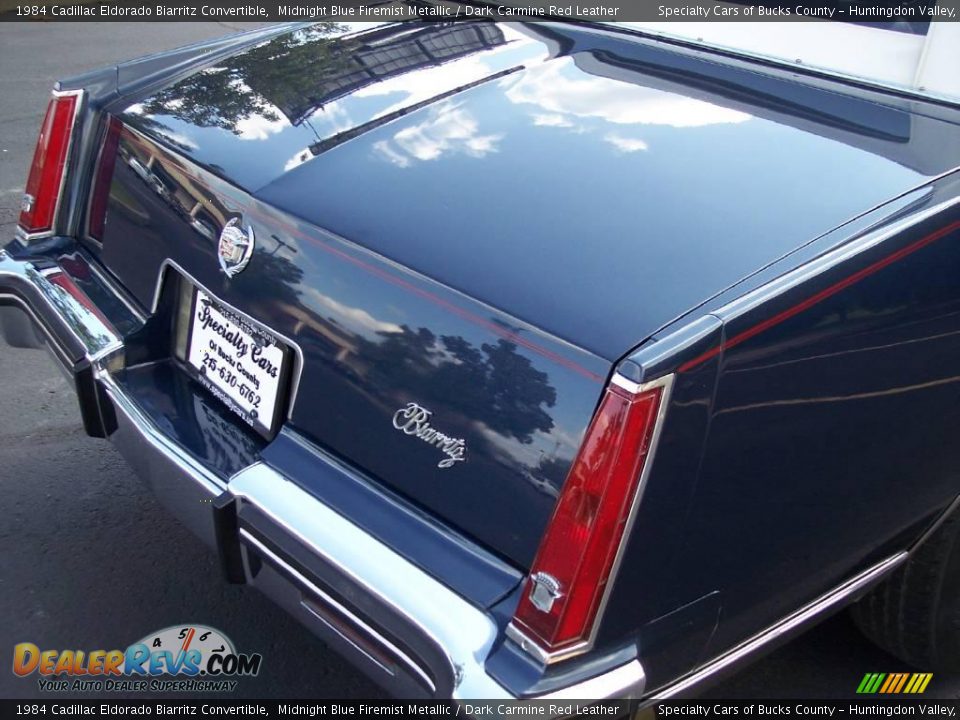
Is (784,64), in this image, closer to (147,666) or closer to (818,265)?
(818,265)

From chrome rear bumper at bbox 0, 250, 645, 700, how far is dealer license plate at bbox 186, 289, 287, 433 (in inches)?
6.4

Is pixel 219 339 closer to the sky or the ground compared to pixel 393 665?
closer to the sky

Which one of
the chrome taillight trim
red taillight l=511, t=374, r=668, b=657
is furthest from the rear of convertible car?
the chrome taillight trim

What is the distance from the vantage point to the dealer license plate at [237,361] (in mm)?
2213

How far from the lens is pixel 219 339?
92.4 inches

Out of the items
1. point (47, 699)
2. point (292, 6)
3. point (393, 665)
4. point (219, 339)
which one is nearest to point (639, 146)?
point (219, 339)

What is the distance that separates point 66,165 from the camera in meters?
2.74

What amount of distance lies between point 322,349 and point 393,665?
63 cm

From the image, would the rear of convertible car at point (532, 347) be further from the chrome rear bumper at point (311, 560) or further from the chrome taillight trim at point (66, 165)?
the chrome taillight trim at point (66, 165)

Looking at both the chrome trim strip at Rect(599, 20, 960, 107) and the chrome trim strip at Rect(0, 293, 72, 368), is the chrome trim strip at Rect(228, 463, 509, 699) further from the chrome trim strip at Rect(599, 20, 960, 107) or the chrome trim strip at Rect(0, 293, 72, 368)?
the chrome trim strip at Rect(599, 20, 960, 107)

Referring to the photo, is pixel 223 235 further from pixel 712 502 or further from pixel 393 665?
pixel 712 502

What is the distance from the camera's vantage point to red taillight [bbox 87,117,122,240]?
104 inches

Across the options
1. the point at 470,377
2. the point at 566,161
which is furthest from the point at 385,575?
the point at 566,161

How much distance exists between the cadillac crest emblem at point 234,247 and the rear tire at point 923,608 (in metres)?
1.64
